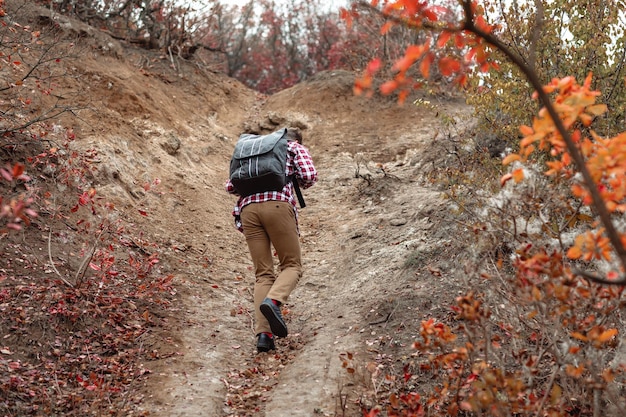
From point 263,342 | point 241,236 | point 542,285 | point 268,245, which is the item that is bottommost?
point 263,342

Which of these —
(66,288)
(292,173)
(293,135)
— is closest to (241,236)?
(293,135)

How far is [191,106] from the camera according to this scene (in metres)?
12.7

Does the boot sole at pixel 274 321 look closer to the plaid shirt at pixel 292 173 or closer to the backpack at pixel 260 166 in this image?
the plaid shirt at pixel 292 173

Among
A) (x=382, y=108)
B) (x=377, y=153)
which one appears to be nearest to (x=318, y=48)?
(x=382, y=108)

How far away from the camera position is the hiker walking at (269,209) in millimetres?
5059

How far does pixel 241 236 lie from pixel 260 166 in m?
3.46

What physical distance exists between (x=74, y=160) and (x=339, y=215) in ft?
12.7

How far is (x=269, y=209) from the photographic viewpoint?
516cm

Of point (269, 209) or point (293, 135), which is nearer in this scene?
point (269, 209)

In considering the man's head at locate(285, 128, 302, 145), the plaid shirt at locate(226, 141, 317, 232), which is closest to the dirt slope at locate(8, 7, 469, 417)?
the plaid shirt at locate(226, 141, 317, 232)

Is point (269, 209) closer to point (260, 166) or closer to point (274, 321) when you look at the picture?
point (260, 166)

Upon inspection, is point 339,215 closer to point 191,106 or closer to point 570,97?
point 191,106

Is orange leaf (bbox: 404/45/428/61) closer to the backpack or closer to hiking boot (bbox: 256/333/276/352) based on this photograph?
the backpack

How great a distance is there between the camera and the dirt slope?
4.55 metres
